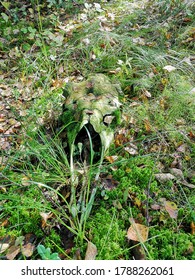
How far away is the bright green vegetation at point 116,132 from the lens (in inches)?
72.9

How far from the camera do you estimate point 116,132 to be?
259 cm

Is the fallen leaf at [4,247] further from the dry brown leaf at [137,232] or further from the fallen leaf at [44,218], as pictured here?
the dry brown leaf at [137,232]

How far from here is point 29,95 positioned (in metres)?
3.26

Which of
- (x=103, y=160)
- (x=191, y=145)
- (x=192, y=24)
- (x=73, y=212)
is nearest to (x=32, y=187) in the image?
(x=73, y=212)

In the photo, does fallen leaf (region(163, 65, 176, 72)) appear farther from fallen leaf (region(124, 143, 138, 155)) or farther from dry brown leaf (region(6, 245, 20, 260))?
dry brown leaf (region(6, 245, 20, 260))

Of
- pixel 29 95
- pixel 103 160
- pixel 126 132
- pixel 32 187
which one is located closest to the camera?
pixel 32 187

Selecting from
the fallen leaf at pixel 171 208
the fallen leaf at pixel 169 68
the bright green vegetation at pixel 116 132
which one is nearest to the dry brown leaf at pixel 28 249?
the bright green vegetation at pixel 116 132

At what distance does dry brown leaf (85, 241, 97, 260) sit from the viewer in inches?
66.9

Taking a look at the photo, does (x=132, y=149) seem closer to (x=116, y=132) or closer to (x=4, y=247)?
(x=116, y=132)

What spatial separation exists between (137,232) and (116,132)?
3.44 ft

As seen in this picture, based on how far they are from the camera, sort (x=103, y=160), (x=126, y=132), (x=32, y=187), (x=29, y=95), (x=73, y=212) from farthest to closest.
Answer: (x=29, y=95), (x=126, y=132), (x=103, y=160), (x=32, y=187), (x=73, y=212)

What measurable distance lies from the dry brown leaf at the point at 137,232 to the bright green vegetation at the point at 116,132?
4 centimetres
